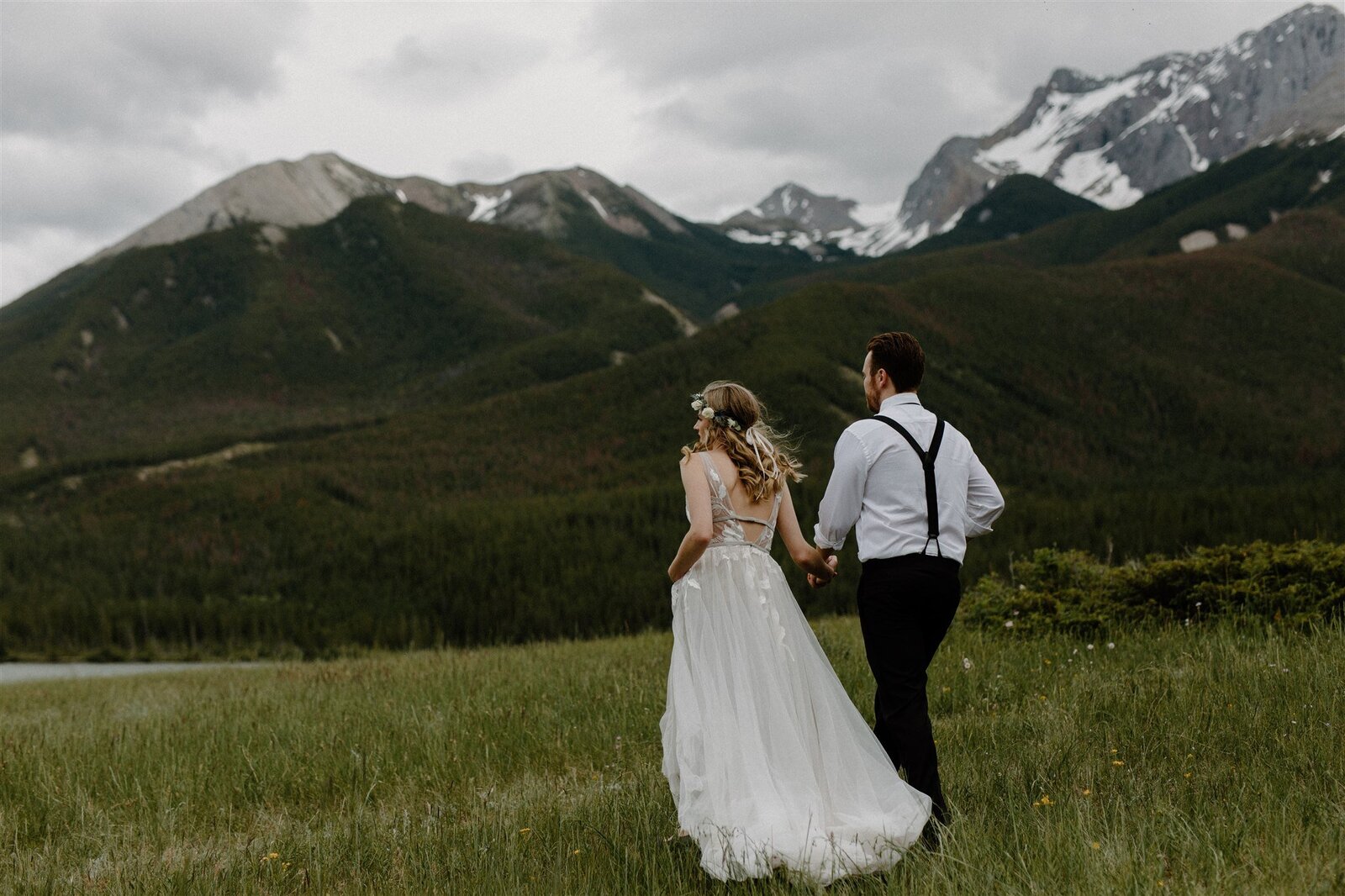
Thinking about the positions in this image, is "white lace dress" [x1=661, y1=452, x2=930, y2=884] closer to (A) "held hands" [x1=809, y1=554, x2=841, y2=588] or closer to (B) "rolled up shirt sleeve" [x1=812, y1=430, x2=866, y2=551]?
(A) "held hands" [x1=809, y1=554, x2=841, y2=588]

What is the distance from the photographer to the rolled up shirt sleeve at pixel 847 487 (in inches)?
223

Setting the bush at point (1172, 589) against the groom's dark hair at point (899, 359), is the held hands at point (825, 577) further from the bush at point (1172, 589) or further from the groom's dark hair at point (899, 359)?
the bush at point (1172, 589)

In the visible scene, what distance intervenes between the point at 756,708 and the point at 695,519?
1062 mm

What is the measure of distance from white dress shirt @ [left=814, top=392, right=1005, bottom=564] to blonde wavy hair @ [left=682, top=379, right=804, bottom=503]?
401 mm

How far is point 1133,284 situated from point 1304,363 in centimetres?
2975

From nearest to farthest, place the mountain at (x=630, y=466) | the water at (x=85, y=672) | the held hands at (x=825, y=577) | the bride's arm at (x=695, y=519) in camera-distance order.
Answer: the bride's arm at (x=695, y=519) → the held hands at (x=825, y=577) → the water at (x=85, y=672) → the mountain at (x=630, y=466)

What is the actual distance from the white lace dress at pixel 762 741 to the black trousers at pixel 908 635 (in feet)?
0.52

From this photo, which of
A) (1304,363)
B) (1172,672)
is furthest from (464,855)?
(1304,363)

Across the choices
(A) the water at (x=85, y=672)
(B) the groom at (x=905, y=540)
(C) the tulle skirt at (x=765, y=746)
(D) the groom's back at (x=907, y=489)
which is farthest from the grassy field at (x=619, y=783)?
(A) the water at (x=85, y=672)

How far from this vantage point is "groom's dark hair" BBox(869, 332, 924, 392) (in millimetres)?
5820

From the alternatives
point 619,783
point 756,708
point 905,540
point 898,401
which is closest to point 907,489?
point 905,540

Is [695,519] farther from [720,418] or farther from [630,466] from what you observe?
[630,466]

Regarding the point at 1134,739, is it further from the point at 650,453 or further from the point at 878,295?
the point at 878,295

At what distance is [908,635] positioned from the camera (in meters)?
5.61
